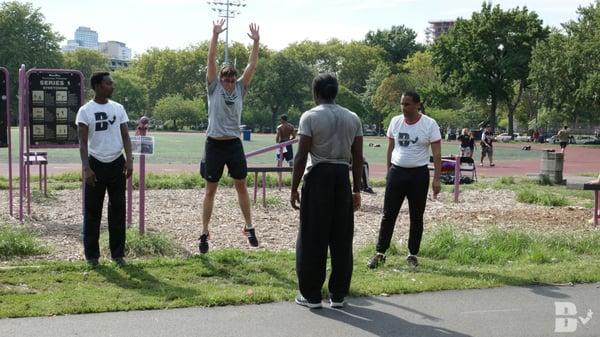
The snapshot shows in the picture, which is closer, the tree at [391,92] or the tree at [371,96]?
the tree at [391,92]

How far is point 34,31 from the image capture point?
343ft

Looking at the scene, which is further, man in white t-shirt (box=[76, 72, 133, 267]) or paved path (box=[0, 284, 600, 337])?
man in white t-shirt (box=[76, 72, 133, 267])

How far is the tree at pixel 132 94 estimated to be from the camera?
111250 mm

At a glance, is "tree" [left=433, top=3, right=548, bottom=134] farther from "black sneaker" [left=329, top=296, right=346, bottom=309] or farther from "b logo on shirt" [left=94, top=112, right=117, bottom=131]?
"black sneaker" [left=329, top=296, right=346, bottom=309]

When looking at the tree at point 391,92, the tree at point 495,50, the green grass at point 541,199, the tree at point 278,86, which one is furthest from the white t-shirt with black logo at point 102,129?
the tree at point 278,86

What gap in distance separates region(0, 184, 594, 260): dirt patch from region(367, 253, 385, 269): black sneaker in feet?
4.95

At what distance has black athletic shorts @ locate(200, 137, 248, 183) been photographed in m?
7.54

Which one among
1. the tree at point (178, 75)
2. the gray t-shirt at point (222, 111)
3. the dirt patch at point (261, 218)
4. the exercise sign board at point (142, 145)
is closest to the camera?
the gray t-shirt at point (222, 111)

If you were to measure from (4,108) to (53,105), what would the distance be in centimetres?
85

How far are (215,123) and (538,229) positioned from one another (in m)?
5.68

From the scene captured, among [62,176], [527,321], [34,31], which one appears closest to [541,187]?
[62,176]

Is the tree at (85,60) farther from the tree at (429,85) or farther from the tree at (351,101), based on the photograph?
the tree at (429,85)

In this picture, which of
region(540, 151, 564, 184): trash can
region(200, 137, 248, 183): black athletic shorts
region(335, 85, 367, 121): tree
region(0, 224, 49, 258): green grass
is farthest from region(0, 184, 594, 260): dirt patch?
region(335, 85, 367, 121): tree

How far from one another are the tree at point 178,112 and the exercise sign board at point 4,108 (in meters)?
89.3
